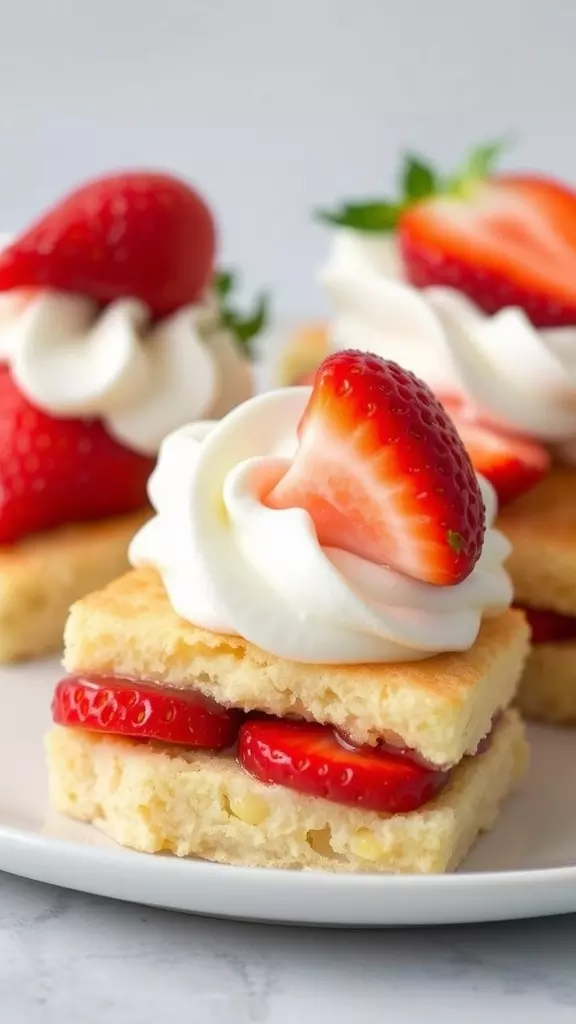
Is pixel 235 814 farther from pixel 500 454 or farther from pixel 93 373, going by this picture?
pixel 93 373

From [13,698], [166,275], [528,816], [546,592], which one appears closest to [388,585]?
[528,816]

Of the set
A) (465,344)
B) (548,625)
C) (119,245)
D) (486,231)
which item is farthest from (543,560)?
(119,245)

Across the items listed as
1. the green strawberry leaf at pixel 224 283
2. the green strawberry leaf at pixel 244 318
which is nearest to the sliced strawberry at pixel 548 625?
the green strawberry leaf at pixel 244 318

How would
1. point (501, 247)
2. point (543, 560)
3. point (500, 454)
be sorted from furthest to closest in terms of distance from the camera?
1. point (501, 247)
2. point (500, 454)
3. point (543, 560)

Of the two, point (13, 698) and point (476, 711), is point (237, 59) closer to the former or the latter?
point (13, 698)

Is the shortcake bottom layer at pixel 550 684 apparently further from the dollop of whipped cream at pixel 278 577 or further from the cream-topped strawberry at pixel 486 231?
the cream-topped strawberry at pixel 486 231

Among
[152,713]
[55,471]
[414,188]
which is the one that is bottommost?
[55,471]

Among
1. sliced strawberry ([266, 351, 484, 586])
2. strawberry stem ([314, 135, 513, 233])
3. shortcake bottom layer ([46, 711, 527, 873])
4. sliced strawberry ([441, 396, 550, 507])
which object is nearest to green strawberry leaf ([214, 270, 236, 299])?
strawberry stem ([314, 135, 513, 233])
